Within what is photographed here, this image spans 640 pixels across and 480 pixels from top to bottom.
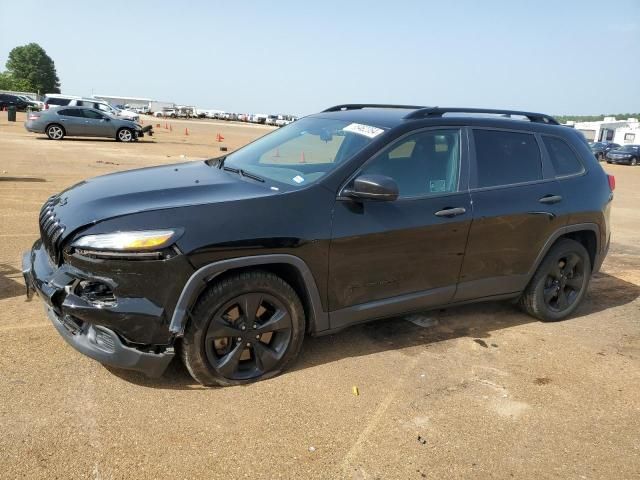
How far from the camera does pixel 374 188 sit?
3.34 meters

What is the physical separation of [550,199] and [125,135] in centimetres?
2128

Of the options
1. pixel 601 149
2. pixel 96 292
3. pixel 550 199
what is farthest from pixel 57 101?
pixel 601 149

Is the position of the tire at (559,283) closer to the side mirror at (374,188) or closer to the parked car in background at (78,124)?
the side mirror at (374,188)

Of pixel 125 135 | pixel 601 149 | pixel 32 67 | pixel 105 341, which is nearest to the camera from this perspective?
pixel 105 341

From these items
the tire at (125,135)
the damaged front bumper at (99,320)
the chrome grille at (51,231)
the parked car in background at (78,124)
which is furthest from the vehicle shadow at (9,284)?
the tire at (125,135)

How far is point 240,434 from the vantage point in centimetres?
290

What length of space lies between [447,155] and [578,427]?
2.04 metres

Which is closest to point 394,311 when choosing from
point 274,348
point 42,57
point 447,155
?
point 274,348

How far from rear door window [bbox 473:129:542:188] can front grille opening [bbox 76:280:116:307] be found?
2.70m

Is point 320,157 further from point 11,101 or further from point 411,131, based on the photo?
point 11,101

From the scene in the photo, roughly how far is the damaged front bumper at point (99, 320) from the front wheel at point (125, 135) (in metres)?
21.0

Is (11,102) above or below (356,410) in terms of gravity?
above

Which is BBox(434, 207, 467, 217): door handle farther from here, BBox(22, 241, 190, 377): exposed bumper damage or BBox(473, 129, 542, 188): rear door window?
BBox(22, 241, 190, 377): exposed bumper damage

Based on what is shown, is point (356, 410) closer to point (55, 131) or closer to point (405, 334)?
point (405, 334)
